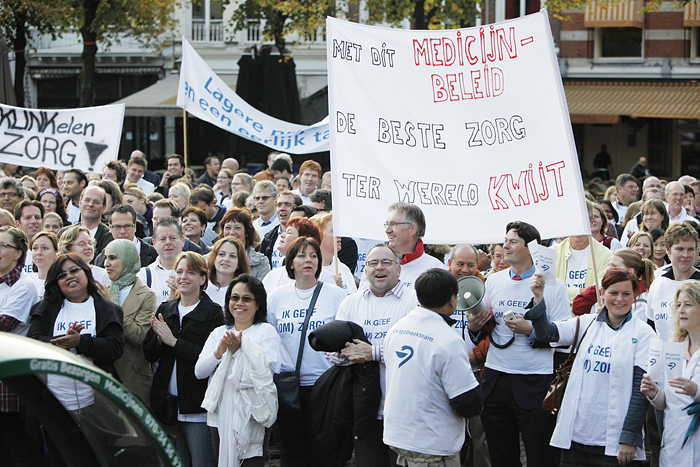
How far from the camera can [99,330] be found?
4.92 m

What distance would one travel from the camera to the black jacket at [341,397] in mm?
4422

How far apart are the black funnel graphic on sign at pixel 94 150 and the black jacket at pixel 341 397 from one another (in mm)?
6988

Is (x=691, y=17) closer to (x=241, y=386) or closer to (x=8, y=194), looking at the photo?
(x=8, y=194)

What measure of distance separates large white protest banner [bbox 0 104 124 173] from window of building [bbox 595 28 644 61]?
19.5 meters

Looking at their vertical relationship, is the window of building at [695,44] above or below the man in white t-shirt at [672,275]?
above

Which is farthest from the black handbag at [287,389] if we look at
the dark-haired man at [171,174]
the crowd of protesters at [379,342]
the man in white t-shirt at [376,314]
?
the dark-haired man at [171,174]

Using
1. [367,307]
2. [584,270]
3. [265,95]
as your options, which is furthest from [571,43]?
[367,307]

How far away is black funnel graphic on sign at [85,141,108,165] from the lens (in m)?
10.6

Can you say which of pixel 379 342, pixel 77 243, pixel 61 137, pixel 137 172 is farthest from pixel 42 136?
pixel 379 342

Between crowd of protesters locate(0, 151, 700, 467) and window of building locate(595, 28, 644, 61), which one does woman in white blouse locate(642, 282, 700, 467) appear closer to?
crowd of protesters locate(0, 151, 700, 467)

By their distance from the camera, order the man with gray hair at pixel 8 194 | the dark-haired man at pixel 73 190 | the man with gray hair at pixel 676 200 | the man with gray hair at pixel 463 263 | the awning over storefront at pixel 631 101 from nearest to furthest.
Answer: the man with gray hair at pixel 463 263
the man with gray hair at pixel 8 194
the dark-haired man at pixel 73 190
the man with gray hair at pixel 676 200
the awning over storefront at pixel 631 101

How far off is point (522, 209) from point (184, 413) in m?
2.59

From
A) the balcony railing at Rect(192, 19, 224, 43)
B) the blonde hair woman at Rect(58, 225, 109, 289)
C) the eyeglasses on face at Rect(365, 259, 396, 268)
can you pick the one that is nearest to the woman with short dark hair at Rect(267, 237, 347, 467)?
the eyeglasses on face at Rect(365, 259, 396, 268)

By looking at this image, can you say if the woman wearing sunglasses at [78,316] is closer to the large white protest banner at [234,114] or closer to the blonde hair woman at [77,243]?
the blonde hair woman at [77,243]
